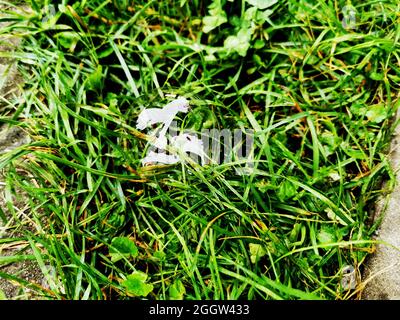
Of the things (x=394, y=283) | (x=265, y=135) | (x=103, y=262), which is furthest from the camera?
(x=265, y=135)

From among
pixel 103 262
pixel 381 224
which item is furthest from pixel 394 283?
pixel 103 262

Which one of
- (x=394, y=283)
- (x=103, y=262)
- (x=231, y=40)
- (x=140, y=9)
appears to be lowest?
(x=394, y=283)

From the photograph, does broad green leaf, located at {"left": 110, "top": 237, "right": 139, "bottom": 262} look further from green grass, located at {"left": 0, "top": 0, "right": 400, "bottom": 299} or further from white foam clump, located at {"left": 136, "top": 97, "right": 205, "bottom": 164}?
white foam clump, located at {"left": 136, "top": 97, "right": 205, "bottom": 164}

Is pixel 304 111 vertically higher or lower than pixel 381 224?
higher

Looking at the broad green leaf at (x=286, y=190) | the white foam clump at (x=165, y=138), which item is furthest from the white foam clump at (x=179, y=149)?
the broad green leaf at (x=286, y=190)

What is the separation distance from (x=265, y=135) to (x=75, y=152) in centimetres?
70

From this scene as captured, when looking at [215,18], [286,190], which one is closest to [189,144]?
[286,190]

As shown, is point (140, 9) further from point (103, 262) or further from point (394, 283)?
point (394, 283)

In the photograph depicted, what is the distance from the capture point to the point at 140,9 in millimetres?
1863

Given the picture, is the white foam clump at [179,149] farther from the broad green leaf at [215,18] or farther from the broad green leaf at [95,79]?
the broad green leaf at [215,18]

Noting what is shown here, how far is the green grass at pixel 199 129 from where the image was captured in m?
1.41

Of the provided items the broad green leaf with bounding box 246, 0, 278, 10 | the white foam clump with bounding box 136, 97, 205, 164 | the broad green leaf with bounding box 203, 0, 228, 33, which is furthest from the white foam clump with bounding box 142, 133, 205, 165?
the broad green leaf with bounding box 246, 0, 278, 10

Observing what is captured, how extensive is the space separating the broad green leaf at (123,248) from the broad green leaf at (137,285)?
3.4 inches

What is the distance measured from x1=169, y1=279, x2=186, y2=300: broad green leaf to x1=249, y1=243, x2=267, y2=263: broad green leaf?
0.24 m
